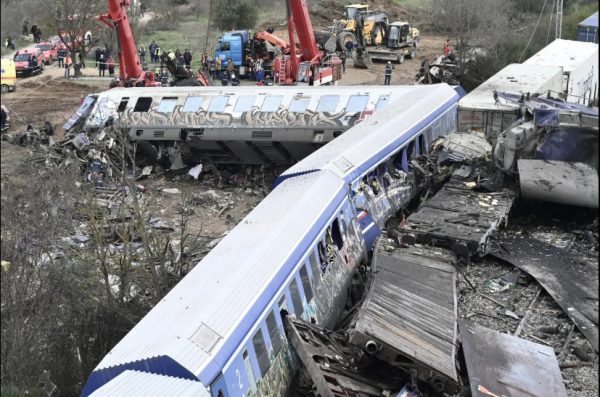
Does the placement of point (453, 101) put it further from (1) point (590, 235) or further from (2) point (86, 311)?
(2) point (86, 311)

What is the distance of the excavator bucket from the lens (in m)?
39.3

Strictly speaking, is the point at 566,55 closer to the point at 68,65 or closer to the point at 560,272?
the point at 560,272

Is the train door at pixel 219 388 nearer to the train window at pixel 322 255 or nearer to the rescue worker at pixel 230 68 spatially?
the train window at pixel 322 255

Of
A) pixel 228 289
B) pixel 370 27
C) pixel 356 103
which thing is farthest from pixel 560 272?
pixel 370 27

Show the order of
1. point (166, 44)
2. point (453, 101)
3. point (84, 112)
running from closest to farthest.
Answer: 1. point (453, 101)
2. point (84, 112)
3. point (166, 44)

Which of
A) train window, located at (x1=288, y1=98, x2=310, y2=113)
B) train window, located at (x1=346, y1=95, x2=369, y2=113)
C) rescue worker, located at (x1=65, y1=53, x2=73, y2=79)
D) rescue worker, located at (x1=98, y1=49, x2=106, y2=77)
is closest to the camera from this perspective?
train window, located at (x1=346, y1=95, x2=369, y2=113)

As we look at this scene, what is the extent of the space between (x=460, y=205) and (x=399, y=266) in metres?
4.19

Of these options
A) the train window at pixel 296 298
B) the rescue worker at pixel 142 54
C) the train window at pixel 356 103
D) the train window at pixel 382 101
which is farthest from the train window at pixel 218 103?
the rescue worker at pixel 142 54

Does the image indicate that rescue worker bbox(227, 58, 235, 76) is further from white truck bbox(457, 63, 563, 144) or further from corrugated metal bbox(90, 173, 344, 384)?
corrugated metal bbox(90, 173, 344, 384)

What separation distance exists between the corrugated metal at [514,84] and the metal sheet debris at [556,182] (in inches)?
224

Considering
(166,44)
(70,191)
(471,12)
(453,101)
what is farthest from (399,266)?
(166,44)

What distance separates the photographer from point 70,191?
46.6 ft

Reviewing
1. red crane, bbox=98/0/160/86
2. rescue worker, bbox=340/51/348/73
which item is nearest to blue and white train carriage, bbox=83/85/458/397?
red crane, bbox=98/0/160/86

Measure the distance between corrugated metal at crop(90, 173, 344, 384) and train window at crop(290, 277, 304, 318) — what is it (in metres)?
0.40
